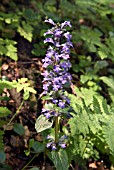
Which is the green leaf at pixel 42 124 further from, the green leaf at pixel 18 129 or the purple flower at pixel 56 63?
the green leaf at pixel 18 129

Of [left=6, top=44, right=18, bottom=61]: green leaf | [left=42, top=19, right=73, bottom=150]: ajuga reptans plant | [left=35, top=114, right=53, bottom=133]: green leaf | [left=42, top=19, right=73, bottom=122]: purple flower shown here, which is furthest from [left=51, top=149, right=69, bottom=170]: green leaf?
[left=6, top=44, right=18, bottom=61]: green leaf

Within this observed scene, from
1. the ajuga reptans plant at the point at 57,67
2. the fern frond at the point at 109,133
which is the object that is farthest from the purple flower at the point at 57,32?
the fern frond at the point at 109,133

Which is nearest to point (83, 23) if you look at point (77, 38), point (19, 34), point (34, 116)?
point (77, 38)

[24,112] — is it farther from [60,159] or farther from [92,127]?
[92,127]

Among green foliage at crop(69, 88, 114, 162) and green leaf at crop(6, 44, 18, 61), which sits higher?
green leaf at crop(6, 44, 18, 61)

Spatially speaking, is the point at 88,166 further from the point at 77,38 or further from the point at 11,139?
the point at 77,38

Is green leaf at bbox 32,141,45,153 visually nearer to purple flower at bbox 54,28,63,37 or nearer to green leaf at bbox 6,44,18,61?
purple flower at bbox 54,28,63,37
